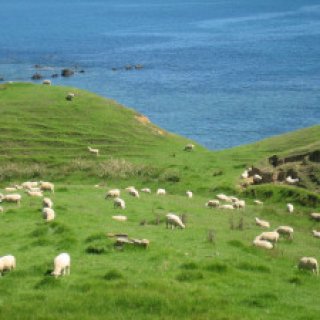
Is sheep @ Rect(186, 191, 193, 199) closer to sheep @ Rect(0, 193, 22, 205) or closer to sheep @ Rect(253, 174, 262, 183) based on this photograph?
sheep @ Rect(253, 174, 262, 183)

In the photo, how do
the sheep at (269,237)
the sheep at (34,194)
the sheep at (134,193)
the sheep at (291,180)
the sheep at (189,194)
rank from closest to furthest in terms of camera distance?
1. the sheep at (269,237)
2. the sheep at (34,194)
3. the sheep at (134,193)
4. the sheep at (291,180)
5. the sheep at (189,194)

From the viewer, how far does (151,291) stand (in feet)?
59.3

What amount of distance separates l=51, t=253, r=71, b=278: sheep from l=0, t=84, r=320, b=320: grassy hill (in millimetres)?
235

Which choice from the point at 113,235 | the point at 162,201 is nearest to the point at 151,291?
the point at 113,235

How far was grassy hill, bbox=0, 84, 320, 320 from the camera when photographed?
17.6 meters

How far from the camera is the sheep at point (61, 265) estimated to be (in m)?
19.4

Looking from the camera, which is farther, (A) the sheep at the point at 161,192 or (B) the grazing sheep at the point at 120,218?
(A) the sheep at the point at 161,192

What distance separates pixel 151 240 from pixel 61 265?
5.09m

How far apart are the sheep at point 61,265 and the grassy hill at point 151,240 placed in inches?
9.3

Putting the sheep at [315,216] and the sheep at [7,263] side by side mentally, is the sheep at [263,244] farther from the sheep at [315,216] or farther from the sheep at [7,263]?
the sheep at [315,216]

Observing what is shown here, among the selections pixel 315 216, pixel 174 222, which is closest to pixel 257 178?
pixel 315 216

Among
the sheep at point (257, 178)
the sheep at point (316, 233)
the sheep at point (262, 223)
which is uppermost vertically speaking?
the sheep at point (257, 178)

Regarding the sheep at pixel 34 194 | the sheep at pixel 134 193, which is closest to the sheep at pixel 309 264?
the sheep at pixel 34 194

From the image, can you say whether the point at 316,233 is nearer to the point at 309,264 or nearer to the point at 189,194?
the point at 309,264
